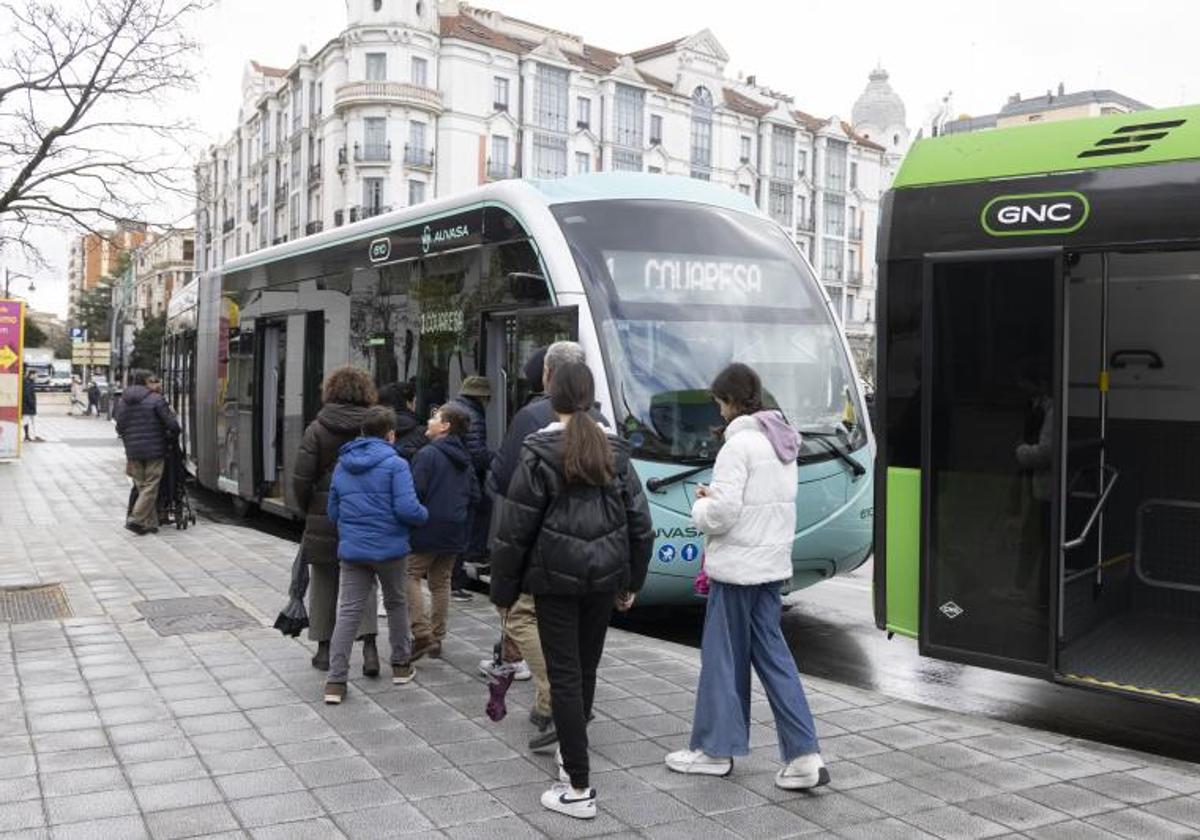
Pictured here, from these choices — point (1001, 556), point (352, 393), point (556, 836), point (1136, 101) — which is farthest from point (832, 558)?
point (1136, 101)

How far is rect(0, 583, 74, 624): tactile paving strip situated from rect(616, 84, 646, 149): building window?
2398 inches

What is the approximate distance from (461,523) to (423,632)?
66 cm

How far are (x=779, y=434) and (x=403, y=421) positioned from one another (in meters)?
3.59

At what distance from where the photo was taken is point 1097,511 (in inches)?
265

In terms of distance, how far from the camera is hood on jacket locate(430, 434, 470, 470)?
6.70m

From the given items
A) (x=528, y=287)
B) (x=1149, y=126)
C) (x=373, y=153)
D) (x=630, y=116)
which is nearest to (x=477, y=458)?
(x=528, y=287)

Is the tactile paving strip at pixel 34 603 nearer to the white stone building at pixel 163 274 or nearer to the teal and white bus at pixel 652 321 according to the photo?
the teal and white bus at pixel 652 321

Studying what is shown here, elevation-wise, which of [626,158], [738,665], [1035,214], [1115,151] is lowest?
[738,665]

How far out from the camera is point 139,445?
1284 cm

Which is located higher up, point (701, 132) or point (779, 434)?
point (701, 132)

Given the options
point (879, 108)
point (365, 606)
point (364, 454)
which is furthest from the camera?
point (879, 108)

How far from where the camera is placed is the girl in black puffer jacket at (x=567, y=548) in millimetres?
4406

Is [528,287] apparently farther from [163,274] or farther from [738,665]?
[163,274]

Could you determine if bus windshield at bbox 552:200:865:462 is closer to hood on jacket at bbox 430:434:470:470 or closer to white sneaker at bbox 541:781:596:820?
hood on jacket at bbox 430:434:470:470
